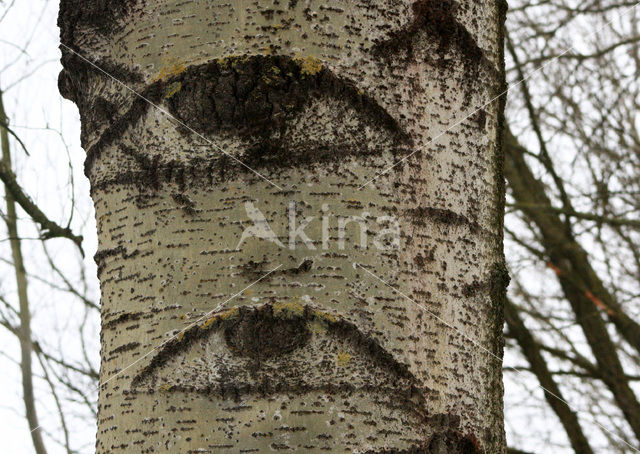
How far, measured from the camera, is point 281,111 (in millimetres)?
804

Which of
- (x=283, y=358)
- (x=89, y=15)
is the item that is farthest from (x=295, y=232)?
(x=89, y=15)

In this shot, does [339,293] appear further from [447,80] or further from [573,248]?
[573,248]

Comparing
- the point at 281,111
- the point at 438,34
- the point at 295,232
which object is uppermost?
the point at 438,34

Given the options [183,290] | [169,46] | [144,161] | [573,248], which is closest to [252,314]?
[183,290]

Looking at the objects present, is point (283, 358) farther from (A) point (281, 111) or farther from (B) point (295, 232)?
(A) point (281, 111)

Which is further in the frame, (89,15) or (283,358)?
(89,15)

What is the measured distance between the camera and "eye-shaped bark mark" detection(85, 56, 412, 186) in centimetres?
79

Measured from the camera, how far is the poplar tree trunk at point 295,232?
0.74 meters

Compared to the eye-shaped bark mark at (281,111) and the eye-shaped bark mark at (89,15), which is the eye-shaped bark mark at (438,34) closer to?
the eye-shaped bark mark at (281,111)

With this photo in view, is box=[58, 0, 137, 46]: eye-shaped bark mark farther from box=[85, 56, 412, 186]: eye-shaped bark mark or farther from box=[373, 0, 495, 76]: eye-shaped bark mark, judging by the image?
box=[373, 0, 495, 76]: eye-shaped bark mark

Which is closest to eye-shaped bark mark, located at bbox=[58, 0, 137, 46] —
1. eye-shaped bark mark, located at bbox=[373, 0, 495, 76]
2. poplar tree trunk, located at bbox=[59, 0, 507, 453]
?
poplar tree trunk, located at bbox=[59, 0, 507, 453]

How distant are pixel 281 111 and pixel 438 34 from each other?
25 centimetres

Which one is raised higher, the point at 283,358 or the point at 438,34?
the point at 438,34

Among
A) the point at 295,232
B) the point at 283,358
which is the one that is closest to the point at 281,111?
the point at 295,232
